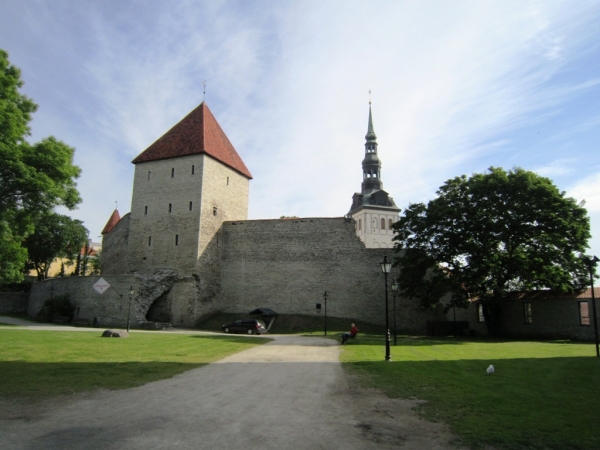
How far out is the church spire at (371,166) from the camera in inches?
2820

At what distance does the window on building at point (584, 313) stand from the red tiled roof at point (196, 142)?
27168 millimetres

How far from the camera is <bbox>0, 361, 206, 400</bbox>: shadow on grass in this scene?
8.19m

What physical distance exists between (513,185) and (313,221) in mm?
14527

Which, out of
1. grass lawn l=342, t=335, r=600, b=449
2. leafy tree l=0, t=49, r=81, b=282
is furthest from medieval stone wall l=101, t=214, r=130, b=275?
grass lawn l=342, t=335, r=600, b=449

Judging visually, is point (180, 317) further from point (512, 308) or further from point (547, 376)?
point (547, 376)

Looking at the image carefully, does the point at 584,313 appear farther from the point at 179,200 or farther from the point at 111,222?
the point at 111,222

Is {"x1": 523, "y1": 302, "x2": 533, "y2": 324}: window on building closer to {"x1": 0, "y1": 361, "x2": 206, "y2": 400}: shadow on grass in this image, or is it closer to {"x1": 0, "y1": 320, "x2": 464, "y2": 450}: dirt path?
{"x1": 0, "y1": 320, "x2": 464, "y2": 450}: dirt path

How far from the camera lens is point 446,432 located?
6.04m

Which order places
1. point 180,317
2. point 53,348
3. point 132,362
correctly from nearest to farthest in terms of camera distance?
point 132,362
point 53,348
point 180,317

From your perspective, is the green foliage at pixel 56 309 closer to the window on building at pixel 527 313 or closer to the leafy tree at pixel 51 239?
the leafy tree at pixel 51 239

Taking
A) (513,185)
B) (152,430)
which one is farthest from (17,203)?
(513,185)

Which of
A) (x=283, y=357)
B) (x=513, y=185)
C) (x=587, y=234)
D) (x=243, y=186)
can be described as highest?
(x=243, y=186)

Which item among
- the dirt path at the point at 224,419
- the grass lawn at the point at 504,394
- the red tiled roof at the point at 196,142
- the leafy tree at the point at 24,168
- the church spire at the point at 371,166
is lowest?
the dirt path at the point at 224,419

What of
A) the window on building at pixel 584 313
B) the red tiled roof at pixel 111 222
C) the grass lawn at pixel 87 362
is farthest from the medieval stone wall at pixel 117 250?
the window on building at pixel 584 313
